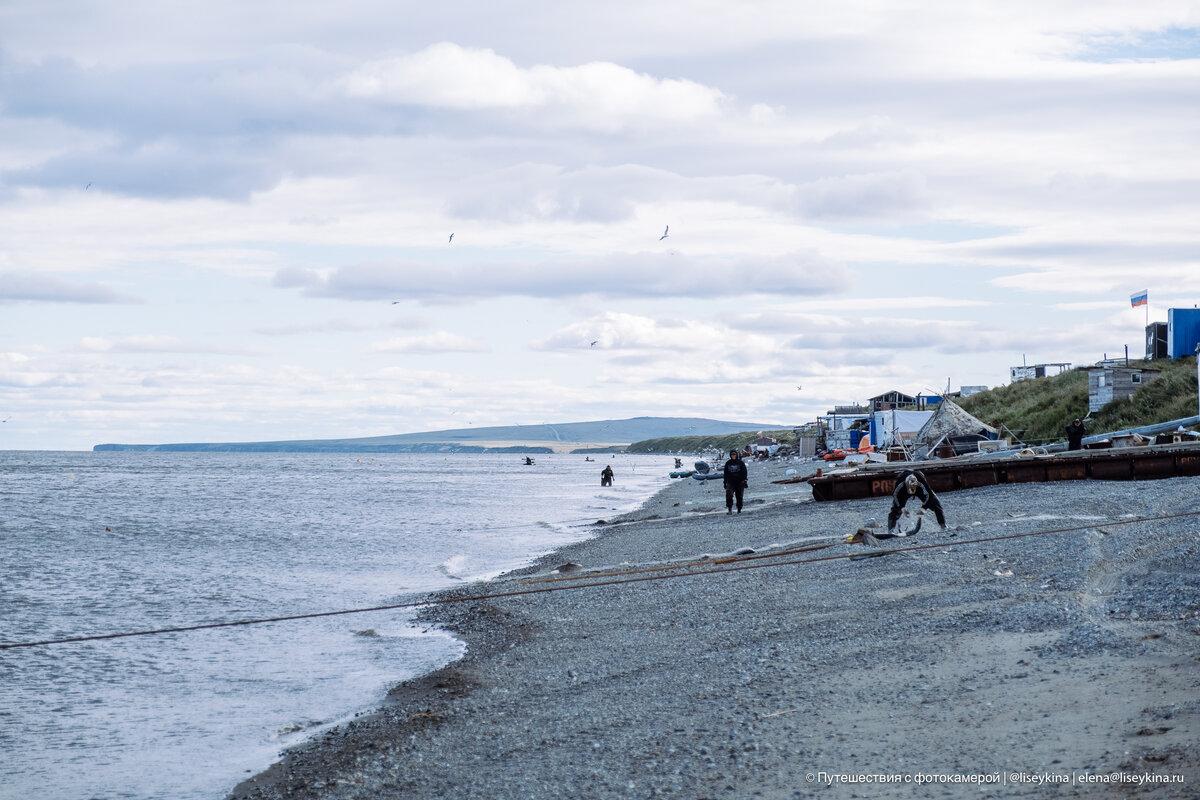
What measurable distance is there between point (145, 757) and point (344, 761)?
2.61 m

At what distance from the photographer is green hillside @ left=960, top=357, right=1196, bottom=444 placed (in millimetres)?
55250

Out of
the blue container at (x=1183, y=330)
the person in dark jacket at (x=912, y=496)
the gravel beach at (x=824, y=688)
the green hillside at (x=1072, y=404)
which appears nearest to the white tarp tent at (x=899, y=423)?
the green hillside at (x=1072, y=404)

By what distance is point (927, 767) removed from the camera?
821 centimetres

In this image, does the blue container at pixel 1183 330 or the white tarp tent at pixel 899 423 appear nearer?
the blue container at pixel 1183 330

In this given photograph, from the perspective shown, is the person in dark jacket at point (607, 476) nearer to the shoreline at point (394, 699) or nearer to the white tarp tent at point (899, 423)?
the white tarp tent at point (899, 423)

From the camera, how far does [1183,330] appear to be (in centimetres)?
6612

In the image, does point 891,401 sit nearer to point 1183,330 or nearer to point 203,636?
point 1183,330

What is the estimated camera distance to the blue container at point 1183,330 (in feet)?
216

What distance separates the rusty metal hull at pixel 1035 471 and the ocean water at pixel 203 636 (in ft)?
29.7

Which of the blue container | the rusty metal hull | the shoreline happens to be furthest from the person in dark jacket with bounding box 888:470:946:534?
the blue container

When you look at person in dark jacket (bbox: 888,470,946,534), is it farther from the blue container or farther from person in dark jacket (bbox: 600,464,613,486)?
person in dark jacket (bbox: 600,464,613,486)

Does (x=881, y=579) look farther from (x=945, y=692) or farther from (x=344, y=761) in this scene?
(x=344, y=761)

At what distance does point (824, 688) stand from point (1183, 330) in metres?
63.4

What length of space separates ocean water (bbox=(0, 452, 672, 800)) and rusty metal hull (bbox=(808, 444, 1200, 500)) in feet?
29.7
